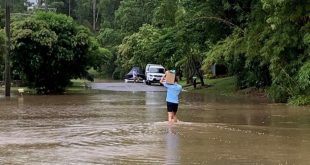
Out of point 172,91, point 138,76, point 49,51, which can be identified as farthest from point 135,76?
point 172,91

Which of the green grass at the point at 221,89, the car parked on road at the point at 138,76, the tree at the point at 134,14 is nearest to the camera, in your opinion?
the green grass at the point at 221,89

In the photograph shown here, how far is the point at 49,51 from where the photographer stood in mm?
38969

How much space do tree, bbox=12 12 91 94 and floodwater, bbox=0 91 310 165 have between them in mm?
16434

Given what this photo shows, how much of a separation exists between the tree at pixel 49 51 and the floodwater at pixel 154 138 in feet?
53.9

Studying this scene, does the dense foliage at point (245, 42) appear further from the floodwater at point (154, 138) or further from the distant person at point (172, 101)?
the distant person at point (172, 101)

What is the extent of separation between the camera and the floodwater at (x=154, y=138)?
1116 centimetres

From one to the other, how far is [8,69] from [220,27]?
14017mm

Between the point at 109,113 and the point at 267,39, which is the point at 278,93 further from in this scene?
the point at 109,113

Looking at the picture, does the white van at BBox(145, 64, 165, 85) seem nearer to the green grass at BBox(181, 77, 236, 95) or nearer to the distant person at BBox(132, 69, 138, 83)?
the green grass at BBox(181, 77, 236, 95)

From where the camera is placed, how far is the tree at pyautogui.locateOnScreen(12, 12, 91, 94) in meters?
38.6

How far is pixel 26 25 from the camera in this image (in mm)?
39000

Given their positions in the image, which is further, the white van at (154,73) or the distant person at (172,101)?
the white van at (154,73)

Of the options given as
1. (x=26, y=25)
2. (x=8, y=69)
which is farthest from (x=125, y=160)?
(x=26, y=25)

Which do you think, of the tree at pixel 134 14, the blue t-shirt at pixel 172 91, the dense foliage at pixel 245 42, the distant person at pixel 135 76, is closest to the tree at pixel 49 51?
the dense foliage at pixel 245 42
